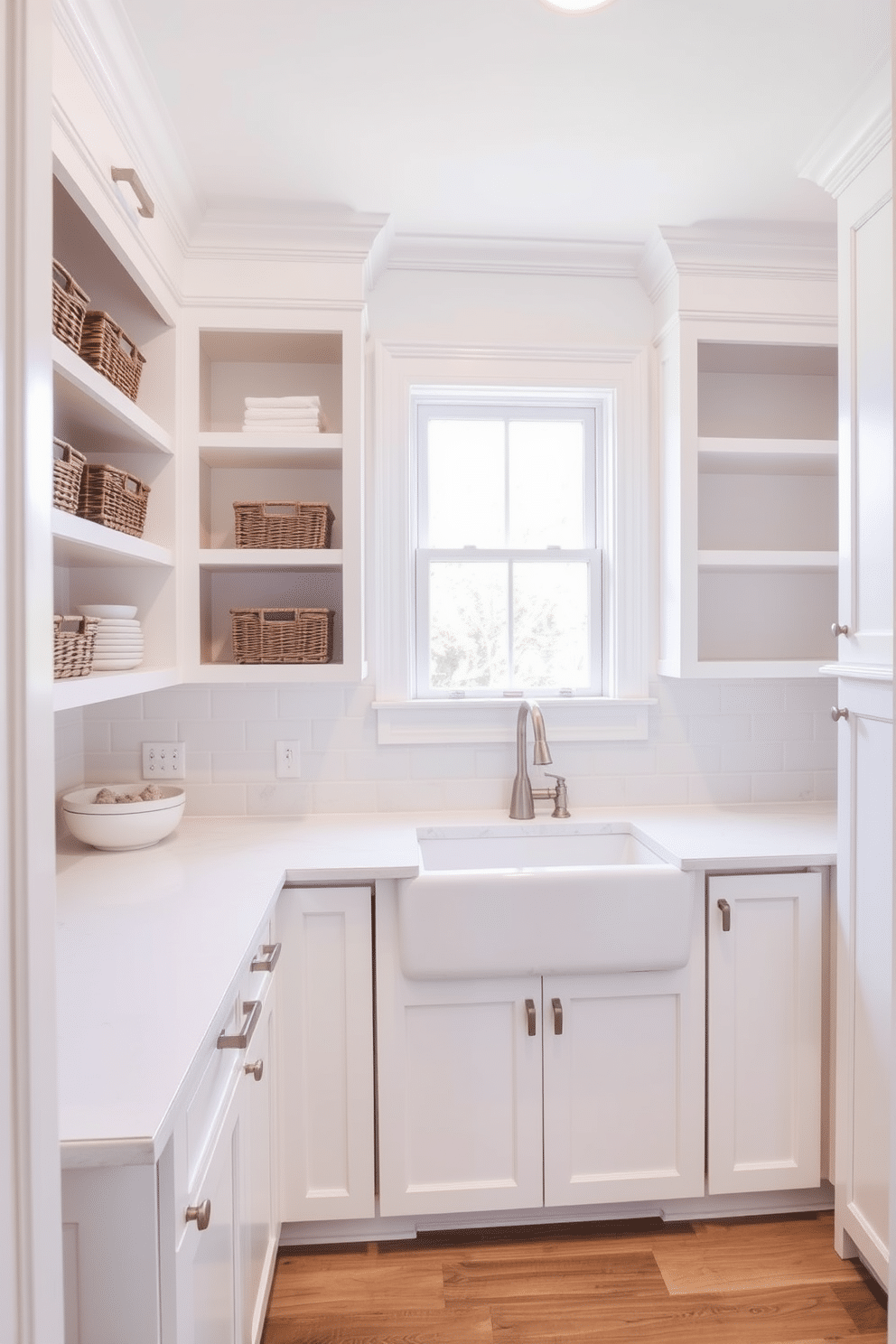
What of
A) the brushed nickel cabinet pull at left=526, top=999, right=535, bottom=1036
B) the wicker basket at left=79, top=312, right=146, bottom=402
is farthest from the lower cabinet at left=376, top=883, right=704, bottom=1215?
the wicker basket at left=79, top=312, right=146, bottom=402

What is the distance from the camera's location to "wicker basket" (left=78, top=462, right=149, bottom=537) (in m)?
1.68

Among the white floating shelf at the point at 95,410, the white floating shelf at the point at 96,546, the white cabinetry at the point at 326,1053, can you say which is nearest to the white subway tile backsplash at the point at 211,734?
the white floating shelf at the point at 96,546

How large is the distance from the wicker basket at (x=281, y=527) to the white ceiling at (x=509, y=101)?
2.48 feet

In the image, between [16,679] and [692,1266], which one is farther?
[692,1266]

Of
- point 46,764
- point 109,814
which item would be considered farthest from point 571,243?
point 46,764

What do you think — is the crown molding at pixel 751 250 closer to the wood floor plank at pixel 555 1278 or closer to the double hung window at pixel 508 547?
the double hung window at pixel 508 547

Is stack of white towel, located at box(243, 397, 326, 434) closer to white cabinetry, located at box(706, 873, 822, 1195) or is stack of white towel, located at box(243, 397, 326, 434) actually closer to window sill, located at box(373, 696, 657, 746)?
window sill, located at box(373, 696, 657, 746)

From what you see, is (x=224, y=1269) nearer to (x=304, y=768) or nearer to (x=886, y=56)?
(x=304, y=768)

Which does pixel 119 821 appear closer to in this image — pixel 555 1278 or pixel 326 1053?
pixel 326 1053

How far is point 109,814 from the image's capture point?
2016mm

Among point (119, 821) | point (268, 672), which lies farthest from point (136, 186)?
A: point (119, 821)

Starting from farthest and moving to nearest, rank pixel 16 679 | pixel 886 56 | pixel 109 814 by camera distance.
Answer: pixel 109 814, pixel 886 56, pixel 16 679

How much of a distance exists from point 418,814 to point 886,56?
204 centimetres

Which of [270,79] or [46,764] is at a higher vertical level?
[270,79]
